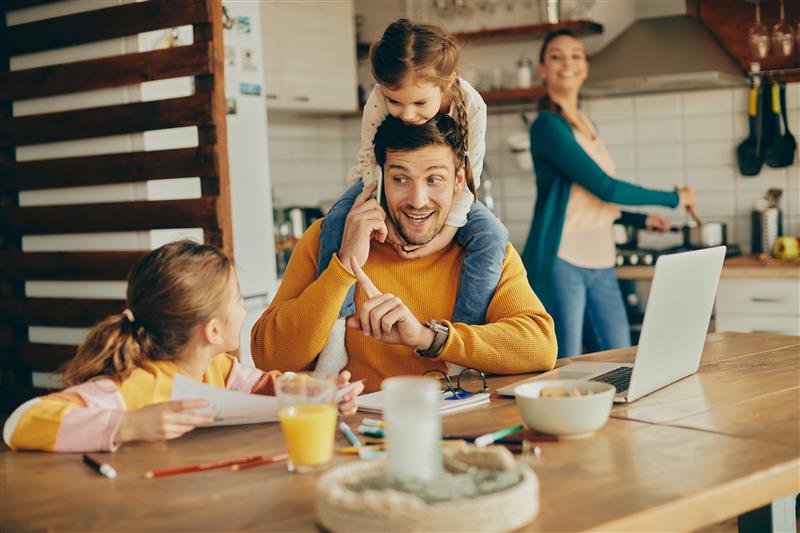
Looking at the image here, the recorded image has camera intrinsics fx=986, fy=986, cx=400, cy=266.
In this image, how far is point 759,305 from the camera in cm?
386

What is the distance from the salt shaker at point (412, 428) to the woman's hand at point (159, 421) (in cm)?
53

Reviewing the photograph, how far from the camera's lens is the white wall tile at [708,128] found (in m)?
4.40

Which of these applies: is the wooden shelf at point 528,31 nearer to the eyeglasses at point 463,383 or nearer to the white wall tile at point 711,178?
the white wall tile at point 711,178

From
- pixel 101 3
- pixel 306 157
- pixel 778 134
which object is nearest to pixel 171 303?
pixel 101 3

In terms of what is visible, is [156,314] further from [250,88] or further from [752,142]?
[752,142]

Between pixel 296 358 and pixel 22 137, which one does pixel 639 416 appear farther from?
pixel 22 137

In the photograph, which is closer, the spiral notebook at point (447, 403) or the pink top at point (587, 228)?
the spiral notebook at point (447, 403)

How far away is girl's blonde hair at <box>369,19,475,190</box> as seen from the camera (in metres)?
2.03

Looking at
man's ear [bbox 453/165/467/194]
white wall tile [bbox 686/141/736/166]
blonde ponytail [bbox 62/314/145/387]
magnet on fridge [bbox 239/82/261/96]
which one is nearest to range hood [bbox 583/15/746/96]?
white wall tile [bbox 686/141/736/166]

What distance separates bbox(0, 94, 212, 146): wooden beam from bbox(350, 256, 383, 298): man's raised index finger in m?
1.31

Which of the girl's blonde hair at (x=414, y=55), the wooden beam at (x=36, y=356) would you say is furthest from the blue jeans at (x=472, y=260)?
the wooden beam at (x=36, y=356)

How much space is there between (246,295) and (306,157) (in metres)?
1.53

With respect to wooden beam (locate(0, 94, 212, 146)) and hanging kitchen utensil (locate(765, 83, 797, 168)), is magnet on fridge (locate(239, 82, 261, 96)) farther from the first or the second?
hanging kitchen utensil (locate(765, 83, 797, 168))

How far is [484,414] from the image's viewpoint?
1642mm
